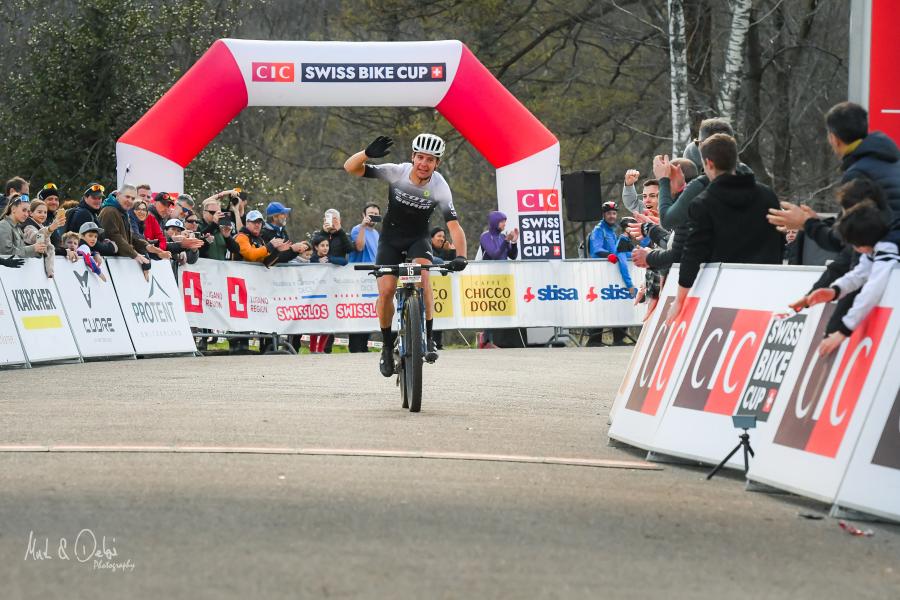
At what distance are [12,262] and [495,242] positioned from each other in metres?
9.34

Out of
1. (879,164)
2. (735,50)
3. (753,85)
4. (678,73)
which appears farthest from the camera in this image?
(753,85)

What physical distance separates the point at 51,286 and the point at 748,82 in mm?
21449

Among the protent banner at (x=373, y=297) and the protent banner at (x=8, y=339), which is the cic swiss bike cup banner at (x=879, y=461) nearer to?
the protent banner at (x=8, y=339)

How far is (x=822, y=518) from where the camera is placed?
25.0 feet

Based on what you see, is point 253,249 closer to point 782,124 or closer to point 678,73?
point 678,73

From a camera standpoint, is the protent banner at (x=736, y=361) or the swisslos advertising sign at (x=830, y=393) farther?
the protent banner at (x=736, y=361)

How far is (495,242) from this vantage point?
982 inches

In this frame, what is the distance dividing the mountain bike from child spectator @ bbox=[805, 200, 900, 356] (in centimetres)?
436

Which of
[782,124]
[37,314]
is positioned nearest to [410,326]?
[37,314]

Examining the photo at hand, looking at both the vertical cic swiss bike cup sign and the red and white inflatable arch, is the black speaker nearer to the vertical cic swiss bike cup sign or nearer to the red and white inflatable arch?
the vertical cic swiss bike cup sign

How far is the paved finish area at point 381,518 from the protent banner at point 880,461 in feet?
0.46

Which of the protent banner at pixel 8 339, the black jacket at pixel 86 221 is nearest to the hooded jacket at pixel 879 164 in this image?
the protent banner at pixel 8 339

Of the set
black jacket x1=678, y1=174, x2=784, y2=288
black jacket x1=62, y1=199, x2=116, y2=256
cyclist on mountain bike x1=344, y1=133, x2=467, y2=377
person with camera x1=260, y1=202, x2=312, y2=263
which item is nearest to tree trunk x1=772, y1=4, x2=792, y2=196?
person with camera x1=260, y1=202, x2=312, y2=263

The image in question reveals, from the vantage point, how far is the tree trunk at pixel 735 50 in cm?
2800
